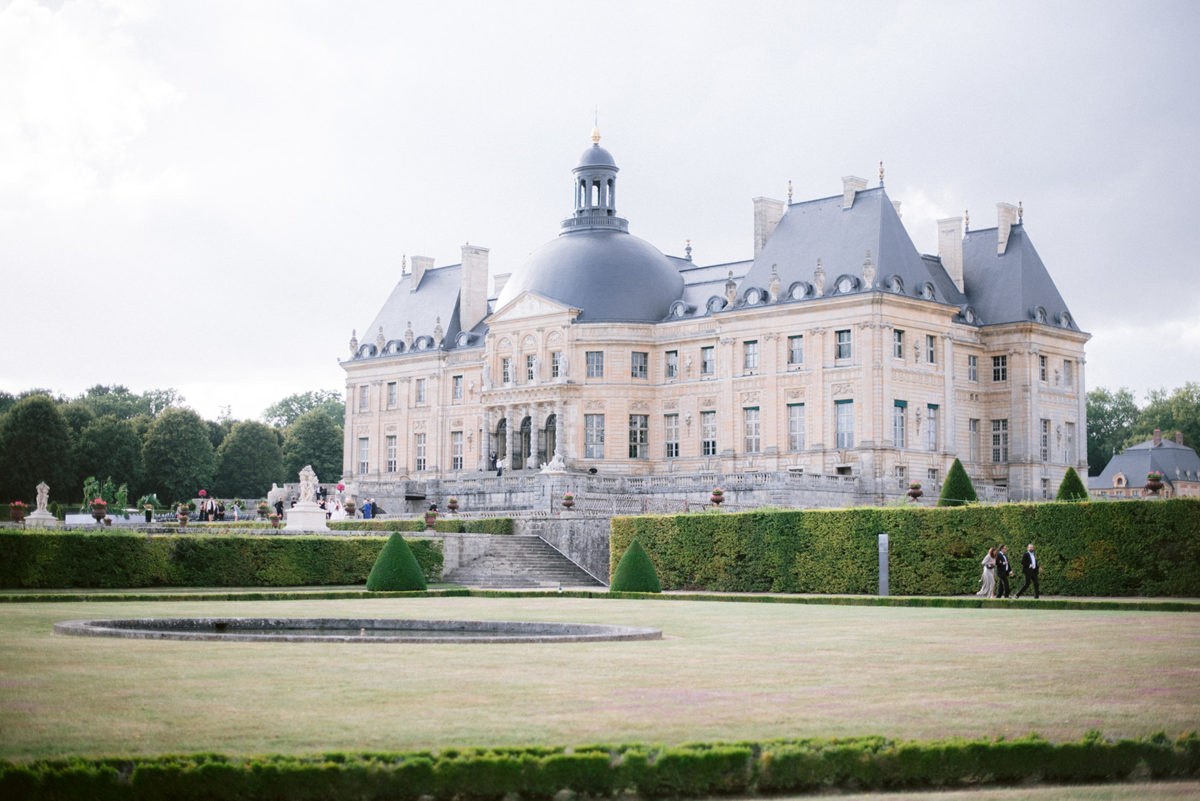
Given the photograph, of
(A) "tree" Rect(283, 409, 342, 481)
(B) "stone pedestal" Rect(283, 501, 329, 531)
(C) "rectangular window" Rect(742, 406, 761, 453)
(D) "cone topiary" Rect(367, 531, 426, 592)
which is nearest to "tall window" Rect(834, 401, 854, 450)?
(C) "rectangular window" Rect(742, 406, 761, 453)

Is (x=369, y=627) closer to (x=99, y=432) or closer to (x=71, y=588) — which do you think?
(x=71, y=588)

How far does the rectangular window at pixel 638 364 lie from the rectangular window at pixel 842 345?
1073 centimetres

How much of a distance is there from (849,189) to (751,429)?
1115cm

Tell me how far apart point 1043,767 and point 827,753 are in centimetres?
155

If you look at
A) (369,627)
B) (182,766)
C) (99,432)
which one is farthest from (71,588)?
(99,432)

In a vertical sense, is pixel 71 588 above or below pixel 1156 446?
below

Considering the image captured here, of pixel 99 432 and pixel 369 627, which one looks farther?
pixel 99 432

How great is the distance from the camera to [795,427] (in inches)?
2291

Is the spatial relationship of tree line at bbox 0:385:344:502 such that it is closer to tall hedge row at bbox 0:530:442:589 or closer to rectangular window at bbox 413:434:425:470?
rectangular window at bbox 413:434:425:470

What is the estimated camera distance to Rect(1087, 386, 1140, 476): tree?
9931 cm

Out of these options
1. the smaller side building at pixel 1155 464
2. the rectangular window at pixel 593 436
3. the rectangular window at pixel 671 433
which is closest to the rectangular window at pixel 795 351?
the rectangular window at pixel 671 433

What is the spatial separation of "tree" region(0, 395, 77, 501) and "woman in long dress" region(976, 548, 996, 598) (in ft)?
211

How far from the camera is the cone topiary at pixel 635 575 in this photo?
3403cm

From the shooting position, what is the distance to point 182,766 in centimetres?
854
